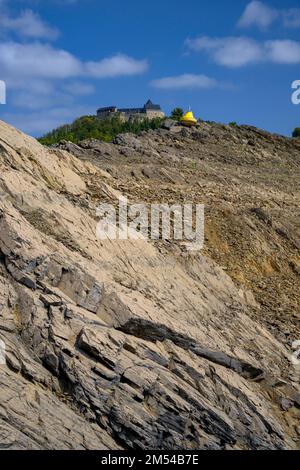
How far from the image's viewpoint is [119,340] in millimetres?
11664

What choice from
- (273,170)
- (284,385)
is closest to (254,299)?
(284,385)

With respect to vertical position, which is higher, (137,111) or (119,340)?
(137,111)

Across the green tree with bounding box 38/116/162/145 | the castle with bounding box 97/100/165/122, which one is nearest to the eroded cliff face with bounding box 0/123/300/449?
the green tree with bounding box 38/116/162/145

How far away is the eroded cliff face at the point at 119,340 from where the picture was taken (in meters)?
10.7

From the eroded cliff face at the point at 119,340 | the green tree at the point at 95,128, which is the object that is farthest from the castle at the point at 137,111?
the eroded cliff face at the point at 119,340

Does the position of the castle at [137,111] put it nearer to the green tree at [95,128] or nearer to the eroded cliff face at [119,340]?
the green tree at [95,128]

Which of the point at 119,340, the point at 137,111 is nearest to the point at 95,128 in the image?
the point at 137,111

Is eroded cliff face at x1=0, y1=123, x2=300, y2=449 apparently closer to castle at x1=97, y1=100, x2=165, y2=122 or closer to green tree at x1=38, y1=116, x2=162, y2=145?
green tree at x1=38, y1=116, x2=162, y2=145

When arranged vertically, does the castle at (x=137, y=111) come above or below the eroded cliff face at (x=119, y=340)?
above

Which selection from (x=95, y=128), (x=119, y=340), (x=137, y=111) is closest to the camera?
(x=119, y=340)

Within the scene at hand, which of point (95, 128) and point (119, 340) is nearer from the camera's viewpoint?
point (119, 340)

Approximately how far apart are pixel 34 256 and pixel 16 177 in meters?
2.94

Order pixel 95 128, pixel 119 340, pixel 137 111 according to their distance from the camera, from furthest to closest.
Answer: pixel 137 111 → pixel 95 128 → pixel 119 340

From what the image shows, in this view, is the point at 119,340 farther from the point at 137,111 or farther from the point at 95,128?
the point at 137,111
